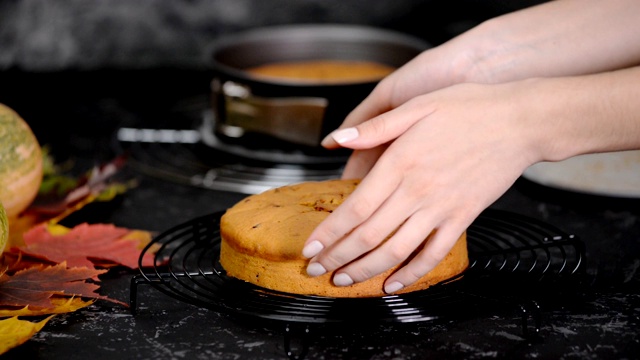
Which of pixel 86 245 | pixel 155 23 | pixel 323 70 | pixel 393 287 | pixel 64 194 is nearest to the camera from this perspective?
pixel 393 287

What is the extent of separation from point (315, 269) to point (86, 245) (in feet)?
1.91

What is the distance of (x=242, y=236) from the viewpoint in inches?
57.7

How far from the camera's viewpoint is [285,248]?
1408 mm

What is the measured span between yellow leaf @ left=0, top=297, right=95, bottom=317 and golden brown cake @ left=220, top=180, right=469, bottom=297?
263 millimetres

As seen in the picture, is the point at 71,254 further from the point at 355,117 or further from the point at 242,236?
the point at 355,117

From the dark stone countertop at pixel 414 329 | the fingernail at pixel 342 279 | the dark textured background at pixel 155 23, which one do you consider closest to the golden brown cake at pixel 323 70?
the dark textured background at pixel 155 23

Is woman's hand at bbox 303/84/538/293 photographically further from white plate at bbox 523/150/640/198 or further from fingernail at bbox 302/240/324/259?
white plate at bbox 523/150/640/198

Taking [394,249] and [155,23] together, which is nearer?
[394,249]

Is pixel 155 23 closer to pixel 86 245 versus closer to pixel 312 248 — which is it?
pixel 86 245

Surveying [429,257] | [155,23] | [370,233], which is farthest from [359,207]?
[155,23]

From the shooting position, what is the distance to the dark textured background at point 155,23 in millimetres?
2844

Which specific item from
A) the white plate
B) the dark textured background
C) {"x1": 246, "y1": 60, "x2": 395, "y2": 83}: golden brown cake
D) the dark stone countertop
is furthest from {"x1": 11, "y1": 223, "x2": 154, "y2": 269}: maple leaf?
the dark textured background

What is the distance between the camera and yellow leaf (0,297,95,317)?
1403 mm

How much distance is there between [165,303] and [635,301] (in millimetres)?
830
